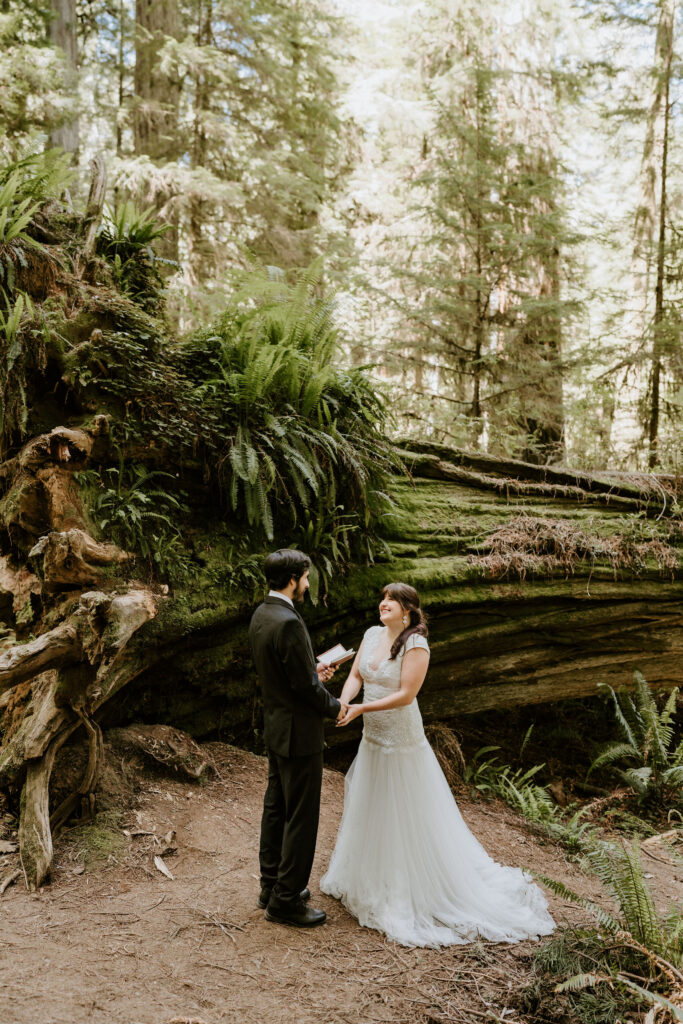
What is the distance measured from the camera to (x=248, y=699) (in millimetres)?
5336

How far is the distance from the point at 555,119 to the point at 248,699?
1051 centimetres

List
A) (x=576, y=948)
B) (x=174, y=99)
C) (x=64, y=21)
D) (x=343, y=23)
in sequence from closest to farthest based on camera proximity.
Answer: (x=576, y=948)
(x=64, y=21)
(x=174, y=99)
(x=343, y=23)

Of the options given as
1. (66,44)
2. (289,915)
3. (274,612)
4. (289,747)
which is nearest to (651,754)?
(289,915)

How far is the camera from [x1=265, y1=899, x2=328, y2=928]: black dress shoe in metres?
3.44

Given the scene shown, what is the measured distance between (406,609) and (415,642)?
0.69 ft

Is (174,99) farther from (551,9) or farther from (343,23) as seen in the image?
(551,9)

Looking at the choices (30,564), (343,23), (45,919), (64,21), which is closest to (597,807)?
(45,919)

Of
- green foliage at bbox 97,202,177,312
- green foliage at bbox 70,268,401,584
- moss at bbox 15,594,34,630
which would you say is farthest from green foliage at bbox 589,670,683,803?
green foliage at bbox 97,202,177,312

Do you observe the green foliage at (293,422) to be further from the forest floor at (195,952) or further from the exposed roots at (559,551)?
the forest floor at (195,952)

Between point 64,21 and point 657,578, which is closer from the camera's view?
point 657,578

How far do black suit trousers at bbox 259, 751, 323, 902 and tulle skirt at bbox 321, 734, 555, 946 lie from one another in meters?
0.47

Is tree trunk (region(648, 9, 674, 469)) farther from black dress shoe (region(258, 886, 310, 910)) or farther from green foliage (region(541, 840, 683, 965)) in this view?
black dress shoe (region(258, 886, 310, 910))

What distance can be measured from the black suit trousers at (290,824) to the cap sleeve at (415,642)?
836mm

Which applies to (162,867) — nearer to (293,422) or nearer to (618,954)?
(618,954)
